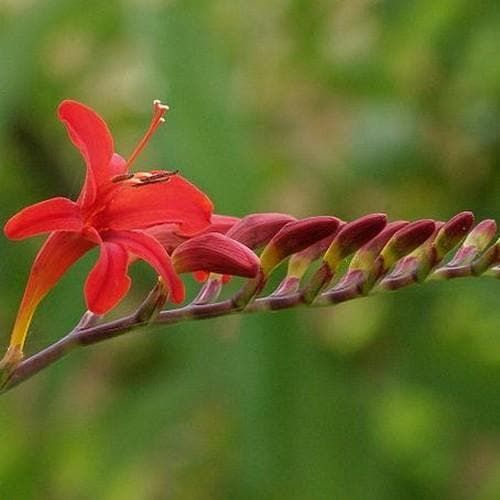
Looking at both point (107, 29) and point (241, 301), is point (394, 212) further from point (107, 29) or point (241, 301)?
point (241, 301)

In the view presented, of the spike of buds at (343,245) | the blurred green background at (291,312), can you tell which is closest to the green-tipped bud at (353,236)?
the spike of buds at (343,245)

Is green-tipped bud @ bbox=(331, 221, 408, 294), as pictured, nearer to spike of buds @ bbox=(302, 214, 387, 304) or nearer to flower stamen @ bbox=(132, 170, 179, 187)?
spike of buds @ bbox=(302, 214, 387, 304)

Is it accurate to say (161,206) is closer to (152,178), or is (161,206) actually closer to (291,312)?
(152,178)

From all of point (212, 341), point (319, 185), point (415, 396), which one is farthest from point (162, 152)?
point (415, 396)

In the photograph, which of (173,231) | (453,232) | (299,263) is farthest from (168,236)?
(453,232)

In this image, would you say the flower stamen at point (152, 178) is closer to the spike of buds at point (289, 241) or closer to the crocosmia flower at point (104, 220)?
the crocosmia flower at point (104, 220)

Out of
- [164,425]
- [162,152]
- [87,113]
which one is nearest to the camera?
[87,113]
